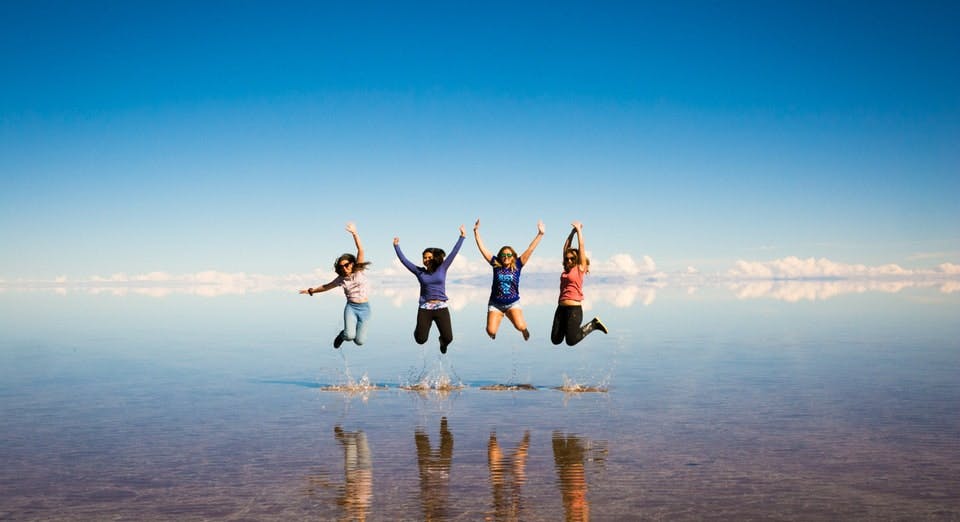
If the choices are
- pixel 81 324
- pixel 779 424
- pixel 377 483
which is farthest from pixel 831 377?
pixel 81 324

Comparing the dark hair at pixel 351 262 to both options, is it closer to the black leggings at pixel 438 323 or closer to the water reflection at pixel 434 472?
the black leggings at pixel 438 323

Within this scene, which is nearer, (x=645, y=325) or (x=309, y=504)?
(x=309, y=504)

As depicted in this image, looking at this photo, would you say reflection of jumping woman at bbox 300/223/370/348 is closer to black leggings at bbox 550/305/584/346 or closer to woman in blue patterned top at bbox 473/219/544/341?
woman in blue patterned top at bbox 473/219/544/341

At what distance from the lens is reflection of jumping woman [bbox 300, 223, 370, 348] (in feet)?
58.4

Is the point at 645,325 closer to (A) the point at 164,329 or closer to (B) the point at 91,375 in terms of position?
(A) the point at 164,329

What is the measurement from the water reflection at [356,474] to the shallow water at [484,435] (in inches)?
1.6

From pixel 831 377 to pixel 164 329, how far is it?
1155 inches

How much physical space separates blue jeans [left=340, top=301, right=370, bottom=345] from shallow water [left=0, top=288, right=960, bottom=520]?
136 cm

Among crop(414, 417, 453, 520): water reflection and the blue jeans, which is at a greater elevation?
the blue jeans

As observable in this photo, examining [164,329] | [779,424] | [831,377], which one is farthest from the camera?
[164,329]

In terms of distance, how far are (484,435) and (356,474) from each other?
109 inches

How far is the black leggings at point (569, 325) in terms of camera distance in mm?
16984

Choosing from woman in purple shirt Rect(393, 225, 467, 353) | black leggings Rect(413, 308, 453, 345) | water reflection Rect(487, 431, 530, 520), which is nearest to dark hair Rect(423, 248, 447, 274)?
woman in purple shirt Rect(393, 225, 467, 353)

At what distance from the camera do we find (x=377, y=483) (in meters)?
9.32
